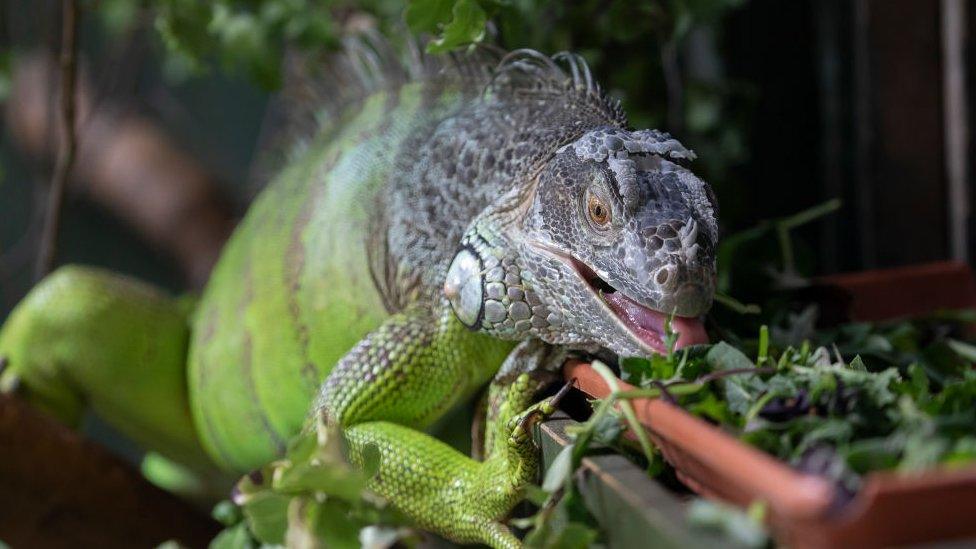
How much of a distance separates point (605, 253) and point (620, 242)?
0.04m

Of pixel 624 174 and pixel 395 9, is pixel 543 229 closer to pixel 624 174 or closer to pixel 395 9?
pixel 624 174

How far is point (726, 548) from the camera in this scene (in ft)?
3.61

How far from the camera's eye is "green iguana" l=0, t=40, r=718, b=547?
1677mm

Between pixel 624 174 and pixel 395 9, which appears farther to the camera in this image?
pixel 395 9

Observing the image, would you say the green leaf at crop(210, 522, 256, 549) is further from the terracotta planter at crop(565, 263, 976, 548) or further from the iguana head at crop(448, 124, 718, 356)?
the terracotta planter at crop(565, 263, 976, 548)

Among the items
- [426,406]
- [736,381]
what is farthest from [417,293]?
[736,381]

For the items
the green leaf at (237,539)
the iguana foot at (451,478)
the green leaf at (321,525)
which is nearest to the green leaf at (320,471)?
the green leaf at (321,525)

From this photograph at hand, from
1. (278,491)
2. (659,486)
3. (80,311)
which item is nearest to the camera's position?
(659,486)

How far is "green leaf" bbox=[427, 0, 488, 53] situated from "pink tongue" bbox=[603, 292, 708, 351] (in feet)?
2.12

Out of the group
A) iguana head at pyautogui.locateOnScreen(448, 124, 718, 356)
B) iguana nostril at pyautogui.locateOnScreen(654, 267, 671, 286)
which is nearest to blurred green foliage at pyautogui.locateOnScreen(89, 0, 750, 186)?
iguana head at pyautogui.locateOnScreen(448, 124, 718, 356)

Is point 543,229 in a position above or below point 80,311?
above

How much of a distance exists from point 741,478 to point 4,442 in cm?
197

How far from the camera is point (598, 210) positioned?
1.67 meters

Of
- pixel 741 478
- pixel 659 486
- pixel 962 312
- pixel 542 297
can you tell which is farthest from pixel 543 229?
pixel 962 312
